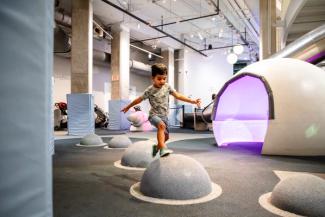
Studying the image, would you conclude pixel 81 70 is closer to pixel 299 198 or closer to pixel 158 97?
pixel 158 97

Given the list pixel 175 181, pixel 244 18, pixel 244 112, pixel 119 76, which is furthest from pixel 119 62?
pixel 175 181

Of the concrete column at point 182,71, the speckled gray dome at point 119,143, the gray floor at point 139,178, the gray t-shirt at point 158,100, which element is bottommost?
the gray floor at point 139,178

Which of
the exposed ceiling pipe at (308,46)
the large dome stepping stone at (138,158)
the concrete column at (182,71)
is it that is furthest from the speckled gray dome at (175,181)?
the concrete column at (182,71)

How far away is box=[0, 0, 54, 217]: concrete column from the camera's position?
3.02ft

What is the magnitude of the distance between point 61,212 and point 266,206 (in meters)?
1.94

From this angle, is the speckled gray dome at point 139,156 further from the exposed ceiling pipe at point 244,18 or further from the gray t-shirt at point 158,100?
the exposed ceiling pipe at point 244,18

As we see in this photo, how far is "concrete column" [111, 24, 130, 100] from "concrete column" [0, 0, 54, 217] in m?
14.0

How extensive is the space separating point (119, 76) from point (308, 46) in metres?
9.99

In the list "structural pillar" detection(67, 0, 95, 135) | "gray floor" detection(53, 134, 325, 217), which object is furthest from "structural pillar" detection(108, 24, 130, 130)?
"gray floor" detection(53, 134, 325, 217)

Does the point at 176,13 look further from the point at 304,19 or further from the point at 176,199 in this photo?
the point at 176,199

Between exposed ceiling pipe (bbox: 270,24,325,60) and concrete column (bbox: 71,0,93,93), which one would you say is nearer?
exposed ceiling pipe (bbox: 270,24,325,60)

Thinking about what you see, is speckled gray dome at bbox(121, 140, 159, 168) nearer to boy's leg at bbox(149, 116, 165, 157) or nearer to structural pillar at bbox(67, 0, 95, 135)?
boy's leg at bbox(149, 116, 165, 157)

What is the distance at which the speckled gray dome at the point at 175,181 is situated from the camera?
284 centimetres

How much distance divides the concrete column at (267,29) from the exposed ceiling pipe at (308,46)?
2638 millimetres
